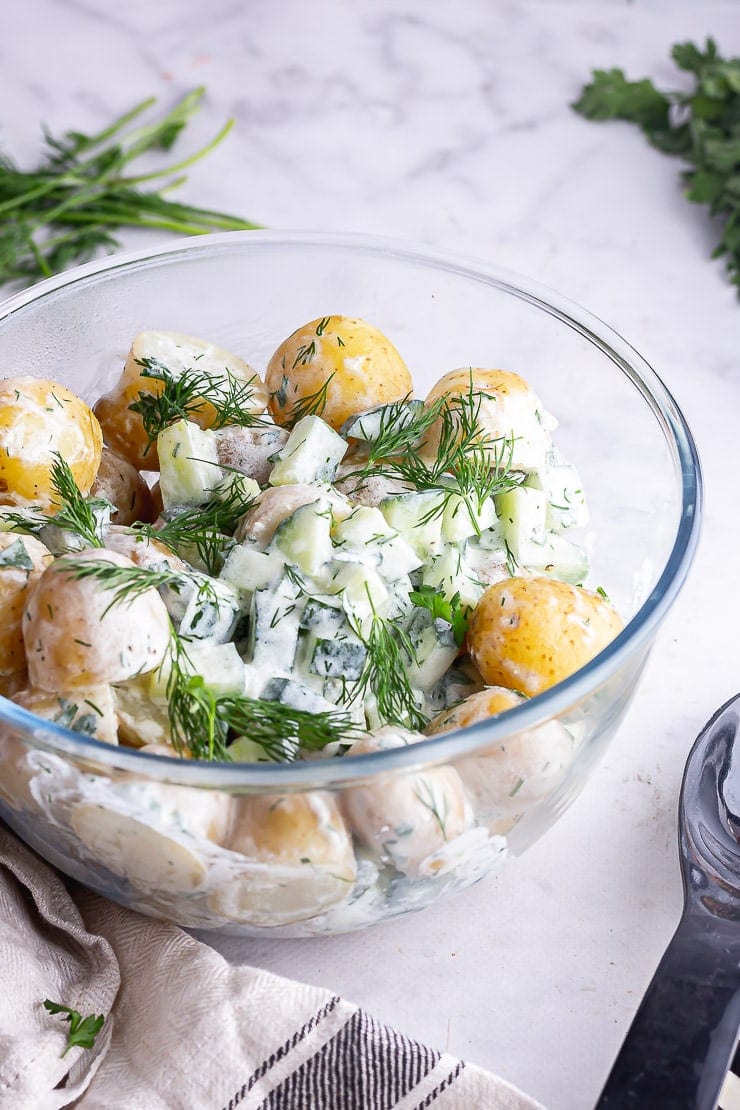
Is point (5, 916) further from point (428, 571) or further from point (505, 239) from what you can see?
point (505, 239)

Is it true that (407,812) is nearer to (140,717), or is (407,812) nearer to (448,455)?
(140,717)

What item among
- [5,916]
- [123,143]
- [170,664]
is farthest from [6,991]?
[123,143]

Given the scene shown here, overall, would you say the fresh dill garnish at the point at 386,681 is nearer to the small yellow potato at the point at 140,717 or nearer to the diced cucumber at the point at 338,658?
the diced cucumber at the point at 338,658

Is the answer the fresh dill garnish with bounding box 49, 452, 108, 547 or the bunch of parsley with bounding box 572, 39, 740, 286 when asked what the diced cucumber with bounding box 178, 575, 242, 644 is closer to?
the fresh dill garnish with bounding box 49, 452, 108, 547

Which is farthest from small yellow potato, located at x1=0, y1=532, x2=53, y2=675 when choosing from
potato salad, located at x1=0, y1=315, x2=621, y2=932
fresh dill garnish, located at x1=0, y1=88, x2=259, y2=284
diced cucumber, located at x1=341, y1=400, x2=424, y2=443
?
fresh dill garnish, located at x1=0, y1=88, x2=259, y2=284

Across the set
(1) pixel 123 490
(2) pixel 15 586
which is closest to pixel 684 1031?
(2) pixel 15 586
